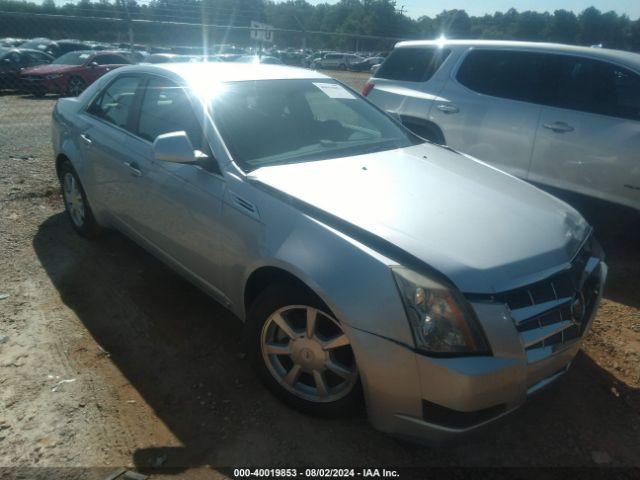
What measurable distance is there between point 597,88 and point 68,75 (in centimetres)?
1459

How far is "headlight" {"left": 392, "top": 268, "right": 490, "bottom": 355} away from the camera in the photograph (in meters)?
2.00

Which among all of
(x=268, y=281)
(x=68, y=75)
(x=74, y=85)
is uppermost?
(x=268, y=281)

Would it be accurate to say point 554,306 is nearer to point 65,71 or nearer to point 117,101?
point 117,101

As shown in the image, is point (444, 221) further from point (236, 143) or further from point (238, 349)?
point (238, 349)

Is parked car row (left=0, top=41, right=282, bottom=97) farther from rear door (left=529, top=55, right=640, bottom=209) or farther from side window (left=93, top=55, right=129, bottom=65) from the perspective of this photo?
rear door (left=529, top=55, right=640, bottom=209)

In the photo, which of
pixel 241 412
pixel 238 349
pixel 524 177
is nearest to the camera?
pixel 241 412

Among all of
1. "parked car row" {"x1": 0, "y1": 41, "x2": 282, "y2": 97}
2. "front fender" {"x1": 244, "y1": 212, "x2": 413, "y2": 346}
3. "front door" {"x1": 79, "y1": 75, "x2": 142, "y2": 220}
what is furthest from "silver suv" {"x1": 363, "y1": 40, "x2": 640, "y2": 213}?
"parked car row" {"x1": 0, "y1": 41, "x2": 282, "y2": 97}

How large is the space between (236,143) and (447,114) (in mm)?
3261

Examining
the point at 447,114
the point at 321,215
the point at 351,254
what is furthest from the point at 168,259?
the point at 447,114

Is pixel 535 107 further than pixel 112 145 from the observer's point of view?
Yes

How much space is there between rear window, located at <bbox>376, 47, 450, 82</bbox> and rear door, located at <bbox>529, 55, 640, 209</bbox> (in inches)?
51.9

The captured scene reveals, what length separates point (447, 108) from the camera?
5492 millimetres

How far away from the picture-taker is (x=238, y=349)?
Answer: 10.4 ft

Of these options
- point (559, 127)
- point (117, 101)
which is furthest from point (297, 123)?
point (559, 127)
